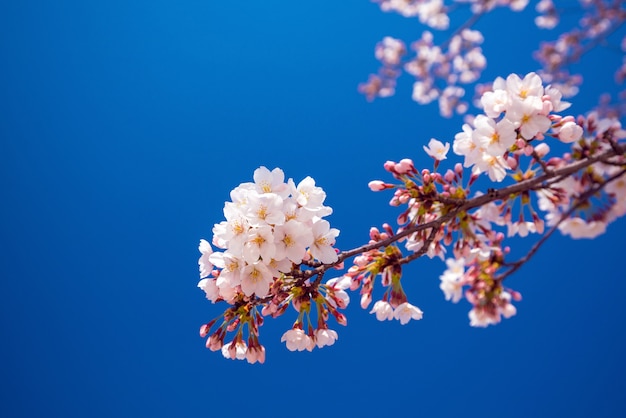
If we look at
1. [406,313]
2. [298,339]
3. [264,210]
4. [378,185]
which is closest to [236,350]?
[298,339]

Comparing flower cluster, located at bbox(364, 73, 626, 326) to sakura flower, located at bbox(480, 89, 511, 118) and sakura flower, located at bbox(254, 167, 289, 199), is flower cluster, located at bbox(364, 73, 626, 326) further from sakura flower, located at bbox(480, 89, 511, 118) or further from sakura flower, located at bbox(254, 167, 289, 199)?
sakura flower, located at bbox(254, 167, 289, 199)

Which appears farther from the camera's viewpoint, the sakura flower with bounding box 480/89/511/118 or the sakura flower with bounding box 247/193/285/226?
the sakura flower with bounding box 480/89/511/118

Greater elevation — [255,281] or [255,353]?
[255,281]

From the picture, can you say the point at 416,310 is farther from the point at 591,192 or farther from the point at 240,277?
the point at 591,192

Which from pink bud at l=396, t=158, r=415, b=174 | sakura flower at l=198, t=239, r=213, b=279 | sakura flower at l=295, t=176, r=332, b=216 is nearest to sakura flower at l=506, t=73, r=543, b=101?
pink bud at l=396, t=158, r=415, b=174

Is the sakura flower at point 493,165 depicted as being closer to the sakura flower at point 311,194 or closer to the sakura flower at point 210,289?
the sakura flower at point 311,194

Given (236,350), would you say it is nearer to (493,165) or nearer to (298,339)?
(298,339)

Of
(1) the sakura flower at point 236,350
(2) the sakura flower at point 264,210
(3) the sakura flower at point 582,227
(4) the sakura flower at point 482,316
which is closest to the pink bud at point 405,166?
(2) the sakura flower at point 264,210

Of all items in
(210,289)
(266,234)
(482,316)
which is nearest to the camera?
(266,234)
